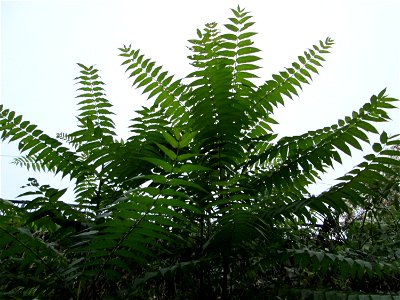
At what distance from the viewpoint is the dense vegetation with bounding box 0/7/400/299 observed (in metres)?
1.12

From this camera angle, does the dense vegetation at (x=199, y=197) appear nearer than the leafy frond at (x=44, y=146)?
Yes

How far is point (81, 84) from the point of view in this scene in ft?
6.36

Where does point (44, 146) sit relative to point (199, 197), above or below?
above

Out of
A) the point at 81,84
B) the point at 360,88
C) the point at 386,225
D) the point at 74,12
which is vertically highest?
the point at 74,12

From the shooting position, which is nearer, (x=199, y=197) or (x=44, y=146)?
(x=199, y=197)

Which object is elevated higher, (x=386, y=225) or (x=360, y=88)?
(x=360, y=88)

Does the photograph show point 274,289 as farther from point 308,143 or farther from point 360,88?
point 360,88

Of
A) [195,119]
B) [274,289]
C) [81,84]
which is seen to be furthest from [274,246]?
[81,84]

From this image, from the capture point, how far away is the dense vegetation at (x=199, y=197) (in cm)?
112

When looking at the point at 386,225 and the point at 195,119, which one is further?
the point at 386,225

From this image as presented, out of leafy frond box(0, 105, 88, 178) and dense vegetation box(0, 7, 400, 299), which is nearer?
dense vegetation box(0, 7, 400, 299)

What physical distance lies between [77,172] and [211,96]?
69 cm

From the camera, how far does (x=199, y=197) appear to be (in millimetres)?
1465

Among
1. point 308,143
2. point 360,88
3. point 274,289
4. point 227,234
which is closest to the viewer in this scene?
point 227,234
